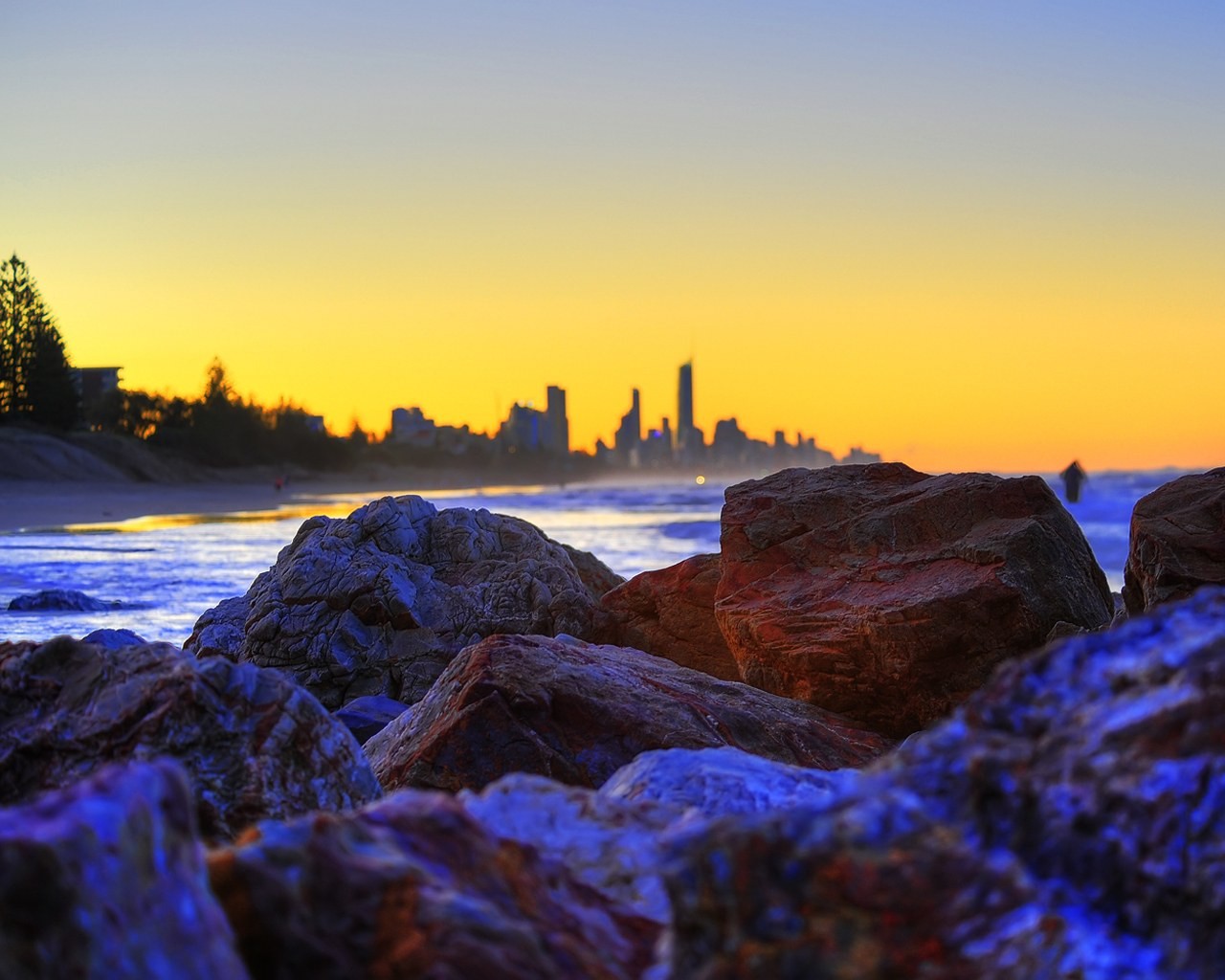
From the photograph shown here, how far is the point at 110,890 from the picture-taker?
162 cm

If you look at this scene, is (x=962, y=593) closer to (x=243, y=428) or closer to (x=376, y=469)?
(x=243, y=428)

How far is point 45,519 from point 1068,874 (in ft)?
110

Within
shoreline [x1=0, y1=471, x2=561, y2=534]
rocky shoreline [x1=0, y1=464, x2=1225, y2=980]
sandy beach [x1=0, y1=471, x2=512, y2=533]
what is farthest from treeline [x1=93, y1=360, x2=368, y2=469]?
rocky shoreline [x1=0, y1=464, x2=1225, y2=980]

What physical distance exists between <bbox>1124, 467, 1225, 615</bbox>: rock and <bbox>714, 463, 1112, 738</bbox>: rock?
1.64 ft

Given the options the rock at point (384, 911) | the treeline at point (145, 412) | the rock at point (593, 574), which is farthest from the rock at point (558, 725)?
the treeline at point (145, 412)

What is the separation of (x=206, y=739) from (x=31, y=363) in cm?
6410

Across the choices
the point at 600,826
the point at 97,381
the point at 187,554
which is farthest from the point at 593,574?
the point at 97,381

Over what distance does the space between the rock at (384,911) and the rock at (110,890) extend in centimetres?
9

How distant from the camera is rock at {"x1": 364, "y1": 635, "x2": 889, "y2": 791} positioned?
4.81 m

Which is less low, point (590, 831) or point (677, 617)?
point (590, 831)

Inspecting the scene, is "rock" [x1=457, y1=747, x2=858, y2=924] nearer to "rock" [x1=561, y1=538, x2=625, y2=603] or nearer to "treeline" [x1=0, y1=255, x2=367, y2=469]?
"rock" [x1=561, y1=538, x2=625, y2=603]

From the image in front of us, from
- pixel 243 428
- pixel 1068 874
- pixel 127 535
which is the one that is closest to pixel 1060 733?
pixel 1068 874

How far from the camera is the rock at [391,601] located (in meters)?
7.65

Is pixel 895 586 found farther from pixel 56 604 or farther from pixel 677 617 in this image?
pixel 56 604
